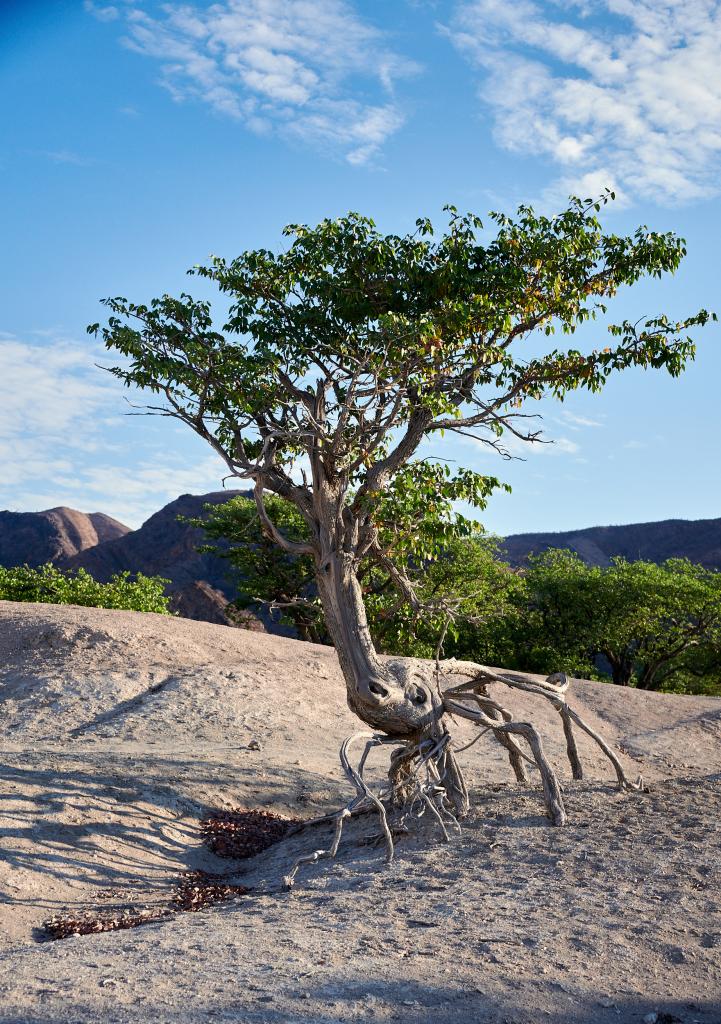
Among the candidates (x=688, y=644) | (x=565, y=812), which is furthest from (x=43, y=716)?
(x=688, y=644)

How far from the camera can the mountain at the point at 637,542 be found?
228 feet

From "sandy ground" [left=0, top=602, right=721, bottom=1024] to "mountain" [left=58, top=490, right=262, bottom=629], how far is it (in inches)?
1901

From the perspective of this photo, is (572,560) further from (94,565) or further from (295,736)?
(94,565)

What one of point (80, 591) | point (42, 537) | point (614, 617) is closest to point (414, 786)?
point (80, 591)

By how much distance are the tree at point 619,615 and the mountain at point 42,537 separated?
1874 inches

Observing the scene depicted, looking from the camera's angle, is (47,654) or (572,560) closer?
(47,654)

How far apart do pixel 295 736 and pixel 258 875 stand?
584 cm

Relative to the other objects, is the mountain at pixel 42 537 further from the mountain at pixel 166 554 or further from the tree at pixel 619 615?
the tree at pixel 619 615

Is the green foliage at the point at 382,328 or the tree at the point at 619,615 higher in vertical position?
the green foliage at the point at 382,328

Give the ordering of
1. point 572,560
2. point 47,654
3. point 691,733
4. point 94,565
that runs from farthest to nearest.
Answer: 1. point 94,565
2. point 572,560
3. point 691,733
4. point 47,654

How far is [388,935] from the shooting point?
5.89 meters

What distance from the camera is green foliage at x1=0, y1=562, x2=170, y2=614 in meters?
25.0

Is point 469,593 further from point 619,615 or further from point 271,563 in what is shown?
point 619,615

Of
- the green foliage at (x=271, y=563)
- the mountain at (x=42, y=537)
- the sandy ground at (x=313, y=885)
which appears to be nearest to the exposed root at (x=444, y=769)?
the sandy ground at (x=313, y=885)
